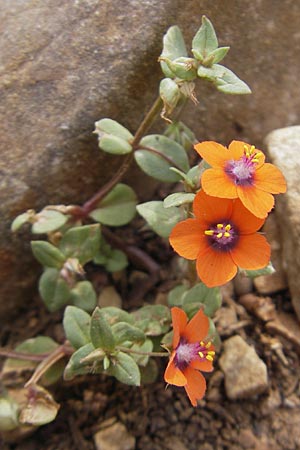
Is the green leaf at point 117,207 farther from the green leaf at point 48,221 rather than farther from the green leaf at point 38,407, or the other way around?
the green leaf at point 38,407

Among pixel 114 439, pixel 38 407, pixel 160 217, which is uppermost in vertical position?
pixel 160 217

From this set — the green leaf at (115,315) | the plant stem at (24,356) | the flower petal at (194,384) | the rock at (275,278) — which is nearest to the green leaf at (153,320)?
the green leaf at (115,315)

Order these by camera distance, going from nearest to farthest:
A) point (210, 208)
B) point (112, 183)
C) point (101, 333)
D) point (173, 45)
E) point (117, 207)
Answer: point (210, 208) < point (101, 333) < point (173, 45) < point (112, 183) < point (117, 207)

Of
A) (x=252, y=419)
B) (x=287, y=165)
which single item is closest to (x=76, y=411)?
(x=252, y=419)

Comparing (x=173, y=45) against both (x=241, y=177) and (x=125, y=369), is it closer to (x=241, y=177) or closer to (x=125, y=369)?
(x=241, y=177)

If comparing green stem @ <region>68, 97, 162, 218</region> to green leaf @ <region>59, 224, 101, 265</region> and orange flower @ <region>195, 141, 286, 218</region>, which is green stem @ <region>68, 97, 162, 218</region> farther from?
orange flower @ <region>195, 141, 286, 218</region>

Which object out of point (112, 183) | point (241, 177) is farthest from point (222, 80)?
point (112, 183)

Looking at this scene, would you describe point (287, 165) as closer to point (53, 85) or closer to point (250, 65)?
point (250, 65)
